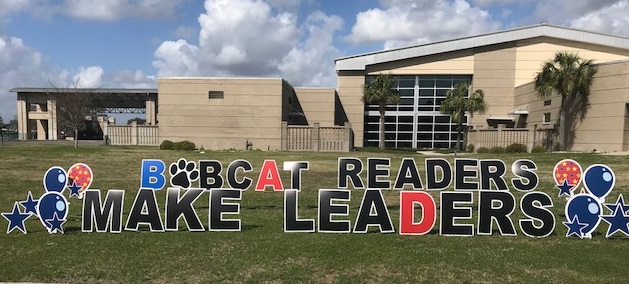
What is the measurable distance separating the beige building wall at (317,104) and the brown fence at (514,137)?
1548cm

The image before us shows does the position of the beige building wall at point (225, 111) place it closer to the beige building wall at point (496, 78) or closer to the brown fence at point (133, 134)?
the brown fence at point (133, 134)

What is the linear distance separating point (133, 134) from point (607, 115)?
43.2 meters

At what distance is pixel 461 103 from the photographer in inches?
1740

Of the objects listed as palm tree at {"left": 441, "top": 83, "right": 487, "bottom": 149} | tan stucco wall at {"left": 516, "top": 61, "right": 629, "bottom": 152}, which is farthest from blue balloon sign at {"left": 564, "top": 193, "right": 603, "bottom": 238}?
palm tree at {"left": 441, "top": 83, "right": 487, "bottom": 149}

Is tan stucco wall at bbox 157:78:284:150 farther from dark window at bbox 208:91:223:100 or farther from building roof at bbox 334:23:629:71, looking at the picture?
building roof at bbox 334:23:629:71

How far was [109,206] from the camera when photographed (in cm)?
795

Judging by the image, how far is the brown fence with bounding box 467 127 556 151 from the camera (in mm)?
38344

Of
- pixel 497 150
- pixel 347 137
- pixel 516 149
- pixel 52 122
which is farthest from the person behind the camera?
pixel 52 122

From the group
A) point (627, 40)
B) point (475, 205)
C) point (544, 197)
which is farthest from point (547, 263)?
point (627, 40)

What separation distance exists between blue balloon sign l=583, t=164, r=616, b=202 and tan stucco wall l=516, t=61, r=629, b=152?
29505mm

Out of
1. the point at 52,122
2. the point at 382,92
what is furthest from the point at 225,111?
the point at 52,122

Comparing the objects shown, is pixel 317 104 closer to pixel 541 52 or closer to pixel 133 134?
pixel 133 134

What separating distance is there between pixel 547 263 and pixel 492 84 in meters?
46.3

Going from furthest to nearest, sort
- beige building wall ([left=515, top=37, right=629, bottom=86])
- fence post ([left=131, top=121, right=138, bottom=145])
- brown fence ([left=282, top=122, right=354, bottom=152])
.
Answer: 1. beige building wall ([left=515, top=37, right=629, bottom=86])
2. fence post ([left=131, top=121, right=138, bottom=145])
3. brown fence ([left=282, top=122, right=354, bottom=152])
